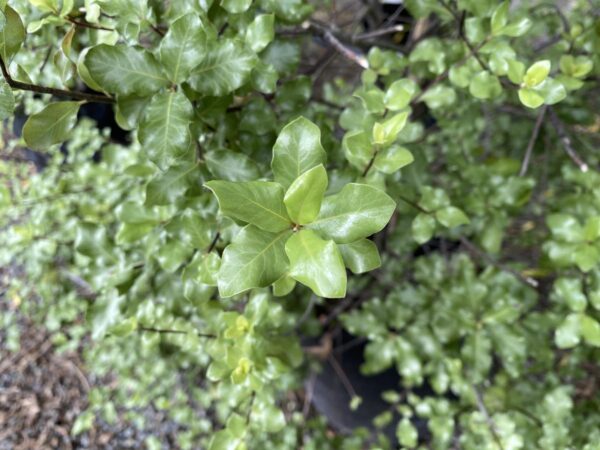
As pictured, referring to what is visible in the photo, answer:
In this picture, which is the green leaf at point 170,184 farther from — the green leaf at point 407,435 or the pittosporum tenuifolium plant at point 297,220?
the green leaf at point 407,435

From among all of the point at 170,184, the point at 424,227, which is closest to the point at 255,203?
the point at 170,184

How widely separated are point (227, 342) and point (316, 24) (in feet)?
2.36

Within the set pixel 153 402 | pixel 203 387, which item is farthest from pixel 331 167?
pixel 153 402

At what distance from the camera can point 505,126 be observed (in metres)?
1.81

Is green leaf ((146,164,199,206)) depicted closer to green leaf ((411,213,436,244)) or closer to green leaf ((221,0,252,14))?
green leaf ((221,0,252,14))

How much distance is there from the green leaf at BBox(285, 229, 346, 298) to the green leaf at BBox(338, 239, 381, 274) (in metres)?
0.09

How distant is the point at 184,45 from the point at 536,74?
56cm

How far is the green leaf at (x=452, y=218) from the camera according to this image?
→ 0.86 meters

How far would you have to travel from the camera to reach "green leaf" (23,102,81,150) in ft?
1.96

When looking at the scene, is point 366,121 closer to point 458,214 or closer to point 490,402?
point 458,214

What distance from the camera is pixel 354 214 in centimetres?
51

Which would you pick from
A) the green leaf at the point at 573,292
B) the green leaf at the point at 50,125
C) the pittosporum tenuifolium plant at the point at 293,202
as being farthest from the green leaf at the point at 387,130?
the green leaf at the point at 573,292

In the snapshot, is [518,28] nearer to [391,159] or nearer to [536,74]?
[536,74]

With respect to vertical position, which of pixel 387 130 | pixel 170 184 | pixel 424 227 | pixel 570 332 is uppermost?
pixel 387 130
